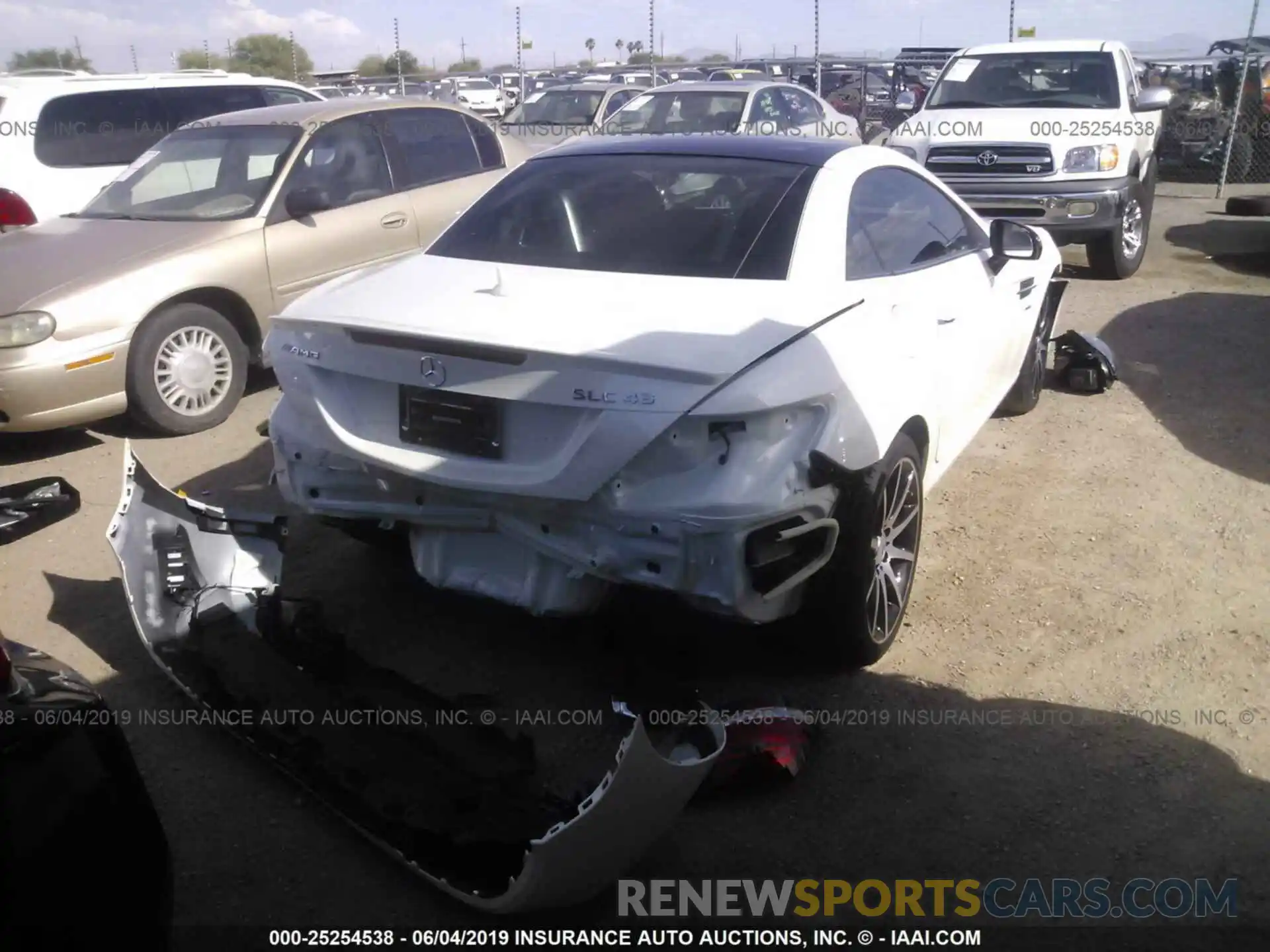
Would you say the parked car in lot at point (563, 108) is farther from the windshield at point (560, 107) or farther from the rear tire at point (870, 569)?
the rear tire at point (870, 569)

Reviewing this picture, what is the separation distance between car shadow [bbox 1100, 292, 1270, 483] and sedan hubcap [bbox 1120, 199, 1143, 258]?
849 mm

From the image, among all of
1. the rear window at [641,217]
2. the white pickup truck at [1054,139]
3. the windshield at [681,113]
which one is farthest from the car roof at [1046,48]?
the rear window at [641,217]

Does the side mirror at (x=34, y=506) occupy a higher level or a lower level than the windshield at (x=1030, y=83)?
lower

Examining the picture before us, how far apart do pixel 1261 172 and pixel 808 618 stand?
14624 mm

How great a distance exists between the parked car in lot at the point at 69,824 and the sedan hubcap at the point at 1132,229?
30.5ft

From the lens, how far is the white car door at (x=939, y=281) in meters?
3.88

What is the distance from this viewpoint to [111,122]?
8.76 meters

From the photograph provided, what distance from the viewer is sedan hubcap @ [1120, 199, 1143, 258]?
956 centimetres

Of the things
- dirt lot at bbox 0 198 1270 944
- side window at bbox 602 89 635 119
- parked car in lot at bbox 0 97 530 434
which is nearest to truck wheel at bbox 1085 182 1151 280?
dirt lot at bbox 0 198 1270 944

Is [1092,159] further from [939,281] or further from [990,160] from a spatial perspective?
[939,281]

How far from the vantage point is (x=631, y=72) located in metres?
27.0

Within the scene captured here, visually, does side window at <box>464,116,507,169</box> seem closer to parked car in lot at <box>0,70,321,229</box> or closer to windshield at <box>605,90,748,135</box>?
parked car in lot at <box>0,70,321,229</box>

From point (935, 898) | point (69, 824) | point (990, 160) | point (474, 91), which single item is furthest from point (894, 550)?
point (474, 91)

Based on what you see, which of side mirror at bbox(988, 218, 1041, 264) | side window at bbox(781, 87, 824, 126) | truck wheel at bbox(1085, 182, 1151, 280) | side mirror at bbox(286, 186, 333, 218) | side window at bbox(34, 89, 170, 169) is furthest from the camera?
side window at bbox(781, 87, 824, 126)
